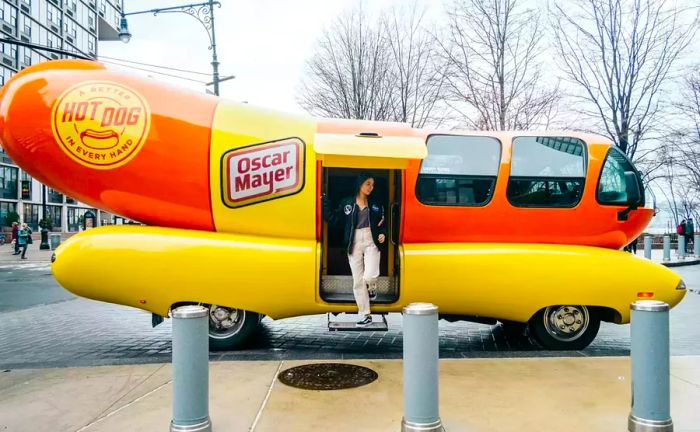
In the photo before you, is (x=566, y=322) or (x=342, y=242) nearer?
(x=566, y=322)

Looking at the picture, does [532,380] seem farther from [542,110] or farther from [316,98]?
[316,98]

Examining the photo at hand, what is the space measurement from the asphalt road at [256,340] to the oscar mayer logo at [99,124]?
222 centimetres

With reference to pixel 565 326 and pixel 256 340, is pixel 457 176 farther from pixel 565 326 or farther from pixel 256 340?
pixel 256 340

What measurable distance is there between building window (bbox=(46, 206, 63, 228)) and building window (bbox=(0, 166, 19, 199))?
15.1ft

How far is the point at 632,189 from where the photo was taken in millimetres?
6082

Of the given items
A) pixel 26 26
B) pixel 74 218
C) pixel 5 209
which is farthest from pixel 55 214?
pixel 26 26

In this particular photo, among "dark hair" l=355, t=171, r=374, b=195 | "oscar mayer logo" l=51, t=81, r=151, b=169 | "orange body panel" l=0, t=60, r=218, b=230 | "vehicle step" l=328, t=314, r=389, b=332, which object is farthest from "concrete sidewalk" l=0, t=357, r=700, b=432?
"oscar mayer logo" l=51, t=81, r=151, b=169

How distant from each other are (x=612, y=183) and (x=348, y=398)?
397cm

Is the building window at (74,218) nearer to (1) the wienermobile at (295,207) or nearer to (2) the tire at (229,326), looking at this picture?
(1) the wienermobile at (295,207)

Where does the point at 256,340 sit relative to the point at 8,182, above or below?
below

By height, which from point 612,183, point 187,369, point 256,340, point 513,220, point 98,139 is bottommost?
point 256,340

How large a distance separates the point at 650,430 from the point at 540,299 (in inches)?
94.4

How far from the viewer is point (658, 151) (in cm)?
1961

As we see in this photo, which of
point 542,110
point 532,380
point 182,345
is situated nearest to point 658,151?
point 542,110
